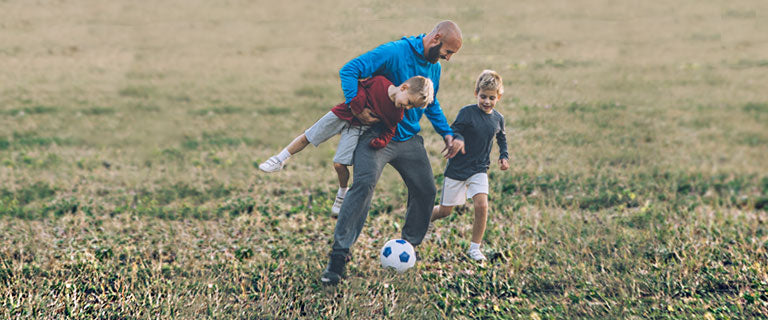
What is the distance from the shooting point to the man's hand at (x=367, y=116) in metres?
5.28

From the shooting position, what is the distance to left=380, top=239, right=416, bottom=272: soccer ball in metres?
6.00

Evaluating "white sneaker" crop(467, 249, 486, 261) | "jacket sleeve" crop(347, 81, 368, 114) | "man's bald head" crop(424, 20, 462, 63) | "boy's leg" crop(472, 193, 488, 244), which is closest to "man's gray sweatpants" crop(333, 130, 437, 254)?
"jacket sleeve" crop(347, 81, 368, 114)

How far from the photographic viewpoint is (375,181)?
215 inches

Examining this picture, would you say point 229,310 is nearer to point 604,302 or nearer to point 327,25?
point 604,302

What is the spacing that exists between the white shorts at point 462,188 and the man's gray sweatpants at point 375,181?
0.30m

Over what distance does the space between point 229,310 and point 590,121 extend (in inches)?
375

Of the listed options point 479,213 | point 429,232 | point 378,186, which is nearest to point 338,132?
point 479,213

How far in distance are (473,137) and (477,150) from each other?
13 centimetres

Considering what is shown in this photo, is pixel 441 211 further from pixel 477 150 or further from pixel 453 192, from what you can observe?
pixel 477 150

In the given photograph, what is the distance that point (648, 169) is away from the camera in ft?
31.7

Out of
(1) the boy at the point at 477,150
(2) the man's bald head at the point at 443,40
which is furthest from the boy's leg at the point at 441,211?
(2) the man's bald head at the point at 443,40

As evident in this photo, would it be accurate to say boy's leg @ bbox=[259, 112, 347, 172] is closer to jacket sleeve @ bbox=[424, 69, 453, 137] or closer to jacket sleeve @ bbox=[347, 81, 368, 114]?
jacket sleeve @ bbox=[347, 81, 368, 114]

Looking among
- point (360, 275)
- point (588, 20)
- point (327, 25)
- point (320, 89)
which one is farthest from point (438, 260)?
point (588, 20)

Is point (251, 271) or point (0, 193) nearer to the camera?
point (251, 271)
